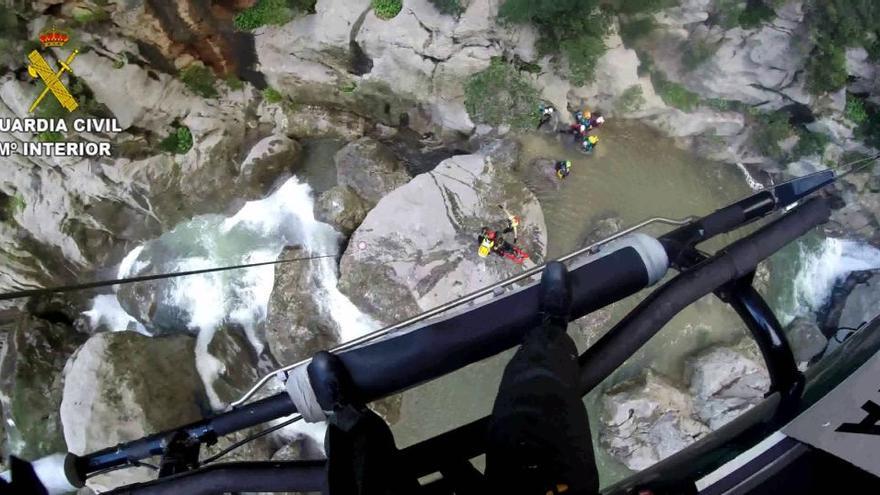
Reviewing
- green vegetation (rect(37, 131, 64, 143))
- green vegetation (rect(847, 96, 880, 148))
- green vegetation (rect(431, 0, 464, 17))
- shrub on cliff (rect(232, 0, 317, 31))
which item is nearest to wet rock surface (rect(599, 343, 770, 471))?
green vegetation (rect(847, 96, 880, 148))

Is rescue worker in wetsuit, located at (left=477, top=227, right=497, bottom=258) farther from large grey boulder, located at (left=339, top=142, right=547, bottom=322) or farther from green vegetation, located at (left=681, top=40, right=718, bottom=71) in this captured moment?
green vegetation, located at (left=681, top=40, right=718, bottom=71)

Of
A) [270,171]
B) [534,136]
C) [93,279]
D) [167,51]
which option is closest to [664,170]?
[534,136]

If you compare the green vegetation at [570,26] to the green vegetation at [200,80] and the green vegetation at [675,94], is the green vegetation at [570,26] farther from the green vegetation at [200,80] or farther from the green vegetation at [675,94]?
the green vegetation at [200,80]

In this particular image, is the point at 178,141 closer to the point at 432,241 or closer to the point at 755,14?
the point at 432,241

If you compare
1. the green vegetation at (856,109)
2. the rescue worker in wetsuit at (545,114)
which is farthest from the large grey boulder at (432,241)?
the green vegetation at (856,109)

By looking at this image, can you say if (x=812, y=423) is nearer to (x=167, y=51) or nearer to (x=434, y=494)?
(x=434, y=494)

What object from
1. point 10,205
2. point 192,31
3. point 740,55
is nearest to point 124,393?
point 10,205
